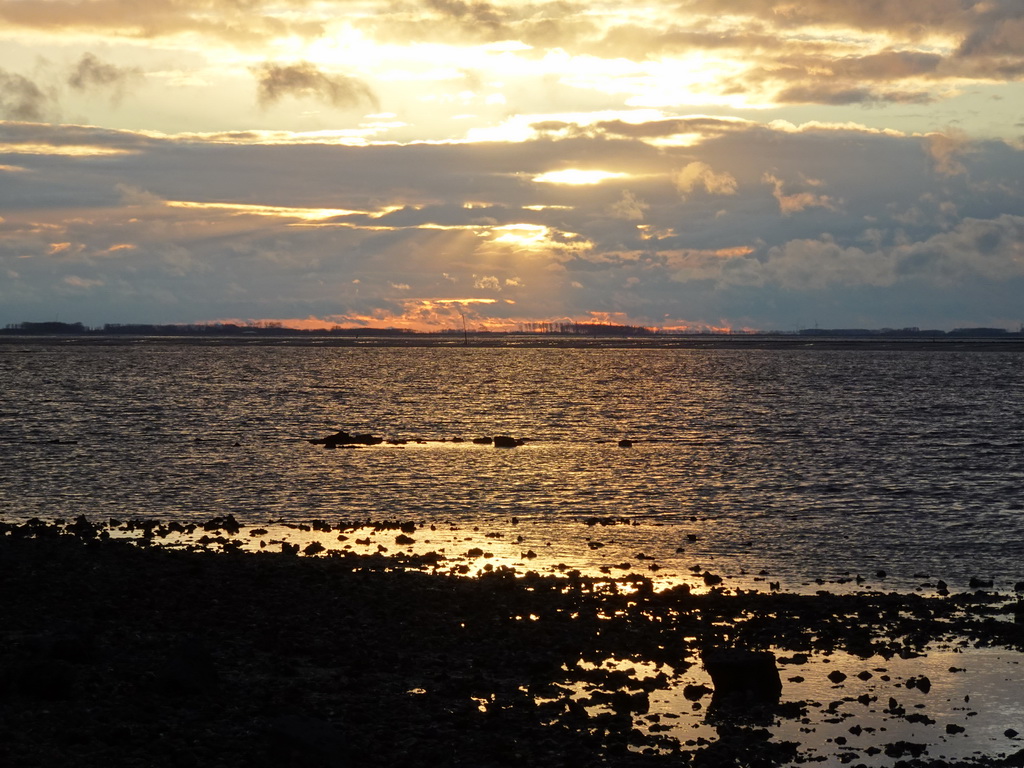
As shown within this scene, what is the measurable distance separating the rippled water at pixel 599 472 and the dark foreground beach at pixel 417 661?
25.3 ft

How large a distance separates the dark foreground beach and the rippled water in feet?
25.3

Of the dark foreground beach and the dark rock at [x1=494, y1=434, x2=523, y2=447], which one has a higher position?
the dark foreground beach

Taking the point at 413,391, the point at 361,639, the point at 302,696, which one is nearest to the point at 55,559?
the point at 361,639

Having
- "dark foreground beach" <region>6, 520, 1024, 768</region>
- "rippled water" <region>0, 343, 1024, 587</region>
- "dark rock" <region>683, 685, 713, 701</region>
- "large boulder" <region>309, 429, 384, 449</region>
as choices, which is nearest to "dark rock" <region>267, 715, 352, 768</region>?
"dark foreground beach" <region>6, 520, 1024, 768</region>

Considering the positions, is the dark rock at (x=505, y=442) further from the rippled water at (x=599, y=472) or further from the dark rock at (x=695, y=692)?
the dark rock at (x=695, y=692)

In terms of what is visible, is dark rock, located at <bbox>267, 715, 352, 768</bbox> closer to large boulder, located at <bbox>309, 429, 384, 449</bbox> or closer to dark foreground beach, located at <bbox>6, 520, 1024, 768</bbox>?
dark foreground beach, located at <bbox>6, 520, 1024, 768</bbox>

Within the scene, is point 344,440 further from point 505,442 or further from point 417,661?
point 417,661

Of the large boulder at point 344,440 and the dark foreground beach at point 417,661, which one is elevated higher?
the dark foreground beach at point 417,661

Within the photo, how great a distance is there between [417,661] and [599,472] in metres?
40.6

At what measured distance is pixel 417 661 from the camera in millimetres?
23344

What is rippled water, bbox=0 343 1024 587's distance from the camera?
1620 inches

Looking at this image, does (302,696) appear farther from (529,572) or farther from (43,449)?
(43,449)

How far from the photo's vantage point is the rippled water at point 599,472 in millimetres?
41156

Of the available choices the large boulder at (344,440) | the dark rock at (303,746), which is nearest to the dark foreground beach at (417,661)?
the dark rock at (303,746)
